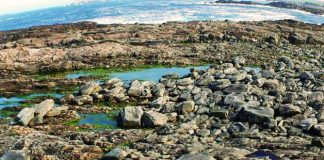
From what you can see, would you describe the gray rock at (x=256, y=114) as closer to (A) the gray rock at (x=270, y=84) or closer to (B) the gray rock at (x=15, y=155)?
(A) the gray rock at (x=270, y=84)

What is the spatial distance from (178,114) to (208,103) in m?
2.61

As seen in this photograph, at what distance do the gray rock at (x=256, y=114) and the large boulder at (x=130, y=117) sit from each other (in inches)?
253

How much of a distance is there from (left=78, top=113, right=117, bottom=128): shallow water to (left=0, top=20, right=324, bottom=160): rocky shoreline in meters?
0.52

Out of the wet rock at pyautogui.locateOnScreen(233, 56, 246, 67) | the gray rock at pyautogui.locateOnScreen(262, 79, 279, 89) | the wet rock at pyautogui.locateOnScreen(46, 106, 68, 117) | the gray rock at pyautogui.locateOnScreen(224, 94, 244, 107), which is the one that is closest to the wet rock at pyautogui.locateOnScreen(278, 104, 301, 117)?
the gray rock at pyautogui.locateOnScreen(224, 94, 244, 107)

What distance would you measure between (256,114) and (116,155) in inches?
380

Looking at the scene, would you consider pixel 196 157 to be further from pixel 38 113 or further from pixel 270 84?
pixel 270 84

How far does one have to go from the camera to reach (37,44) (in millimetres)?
63969

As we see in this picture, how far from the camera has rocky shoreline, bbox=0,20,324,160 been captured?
24547mm

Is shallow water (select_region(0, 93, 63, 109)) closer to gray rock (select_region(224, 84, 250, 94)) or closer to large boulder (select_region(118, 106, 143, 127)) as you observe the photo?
large boulder (select_region(118, 106, 143, 127))

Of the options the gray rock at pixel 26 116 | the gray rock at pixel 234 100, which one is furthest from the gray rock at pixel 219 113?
the gray rock at pixel 26 116

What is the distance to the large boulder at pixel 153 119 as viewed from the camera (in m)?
29.8

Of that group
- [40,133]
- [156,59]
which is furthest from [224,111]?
[156,59]

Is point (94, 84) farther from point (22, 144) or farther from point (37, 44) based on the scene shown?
point (37, 44)

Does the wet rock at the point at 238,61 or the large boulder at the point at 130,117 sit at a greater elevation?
the large boulder at the point at 130,117
